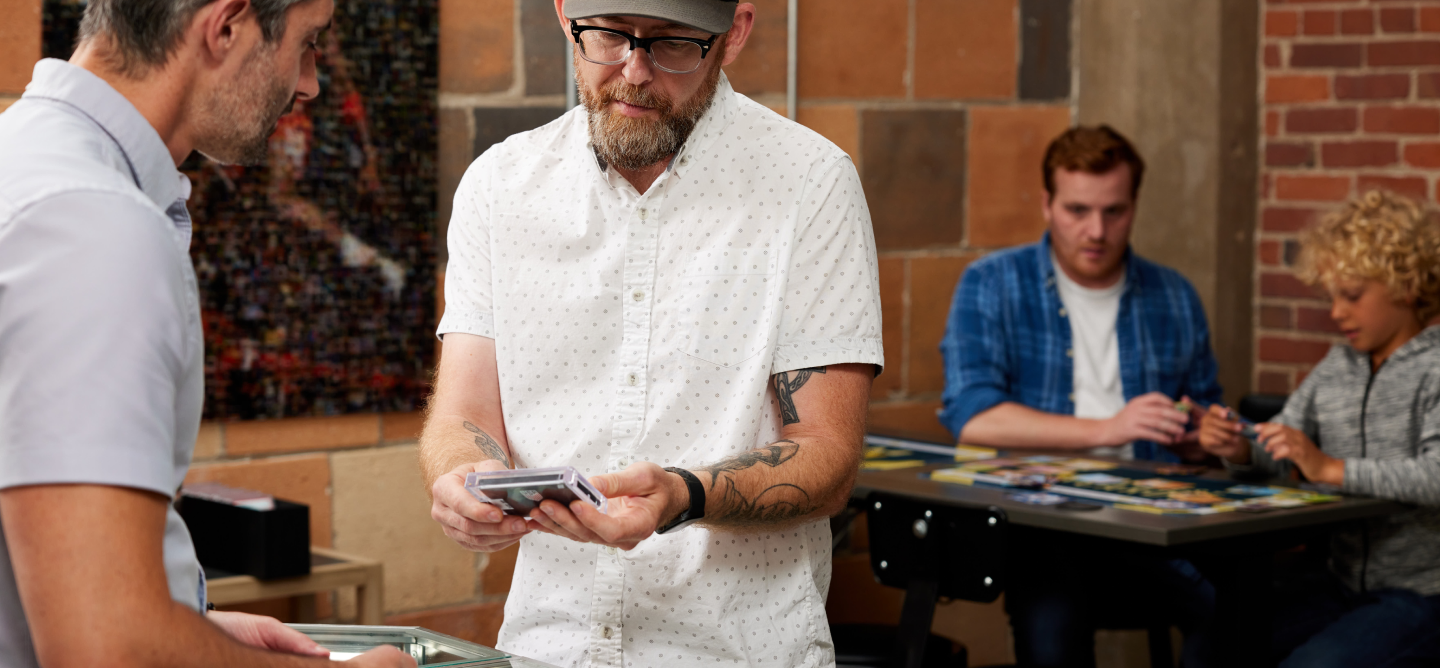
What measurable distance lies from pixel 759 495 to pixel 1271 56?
3.72 meters

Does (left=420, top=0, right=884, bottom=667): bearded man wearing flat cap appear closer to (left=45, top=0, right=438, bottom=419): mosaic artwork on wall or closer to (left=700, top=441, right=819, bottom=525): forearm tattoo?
(left=700, top=441, right=819, bottom=525): forearm tattoo

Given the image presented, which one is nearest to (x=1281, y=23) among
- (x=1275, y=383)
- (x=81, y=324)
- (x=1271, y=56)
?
(x=1271, y=56)

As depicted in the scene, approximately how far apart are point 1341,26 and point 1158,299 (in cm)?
129

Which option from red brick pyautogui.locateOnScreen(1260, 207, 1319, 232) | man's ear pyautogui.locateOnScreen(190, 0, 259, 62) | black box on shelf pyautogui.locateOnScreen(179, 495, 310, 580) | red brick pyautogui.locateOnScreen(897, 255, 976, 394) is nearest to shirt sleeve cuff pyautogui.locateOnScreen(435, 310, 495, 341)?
man's ear pyautogui.locateOnScreen(190, 0, 259, 62)

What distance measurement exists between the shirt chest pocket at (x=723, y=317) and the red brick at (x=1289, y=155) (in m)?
3.44

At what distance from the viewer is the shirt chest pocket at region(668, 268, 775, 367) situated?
6.01ft

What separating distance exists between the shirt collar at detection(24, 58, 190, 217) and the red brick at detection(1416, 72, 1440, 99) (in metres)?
4.27

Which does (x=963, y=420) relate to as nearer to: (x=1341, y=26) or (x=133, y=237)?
(x=1341, y=26)

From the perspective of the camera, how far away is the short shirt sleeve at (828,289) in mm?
1822

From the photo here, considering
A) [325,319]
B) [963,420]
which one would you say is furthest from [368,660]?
[963,420]

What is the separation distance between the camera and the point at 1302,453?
3.21 meters

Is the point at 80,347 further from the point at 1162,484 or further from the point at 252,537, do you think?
the point at 1162,484

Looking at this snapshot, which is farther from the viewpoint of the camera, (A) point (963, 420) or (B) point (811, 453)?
(A) point (963, 420)

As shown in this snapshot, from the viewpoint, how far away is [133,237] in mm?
1037
